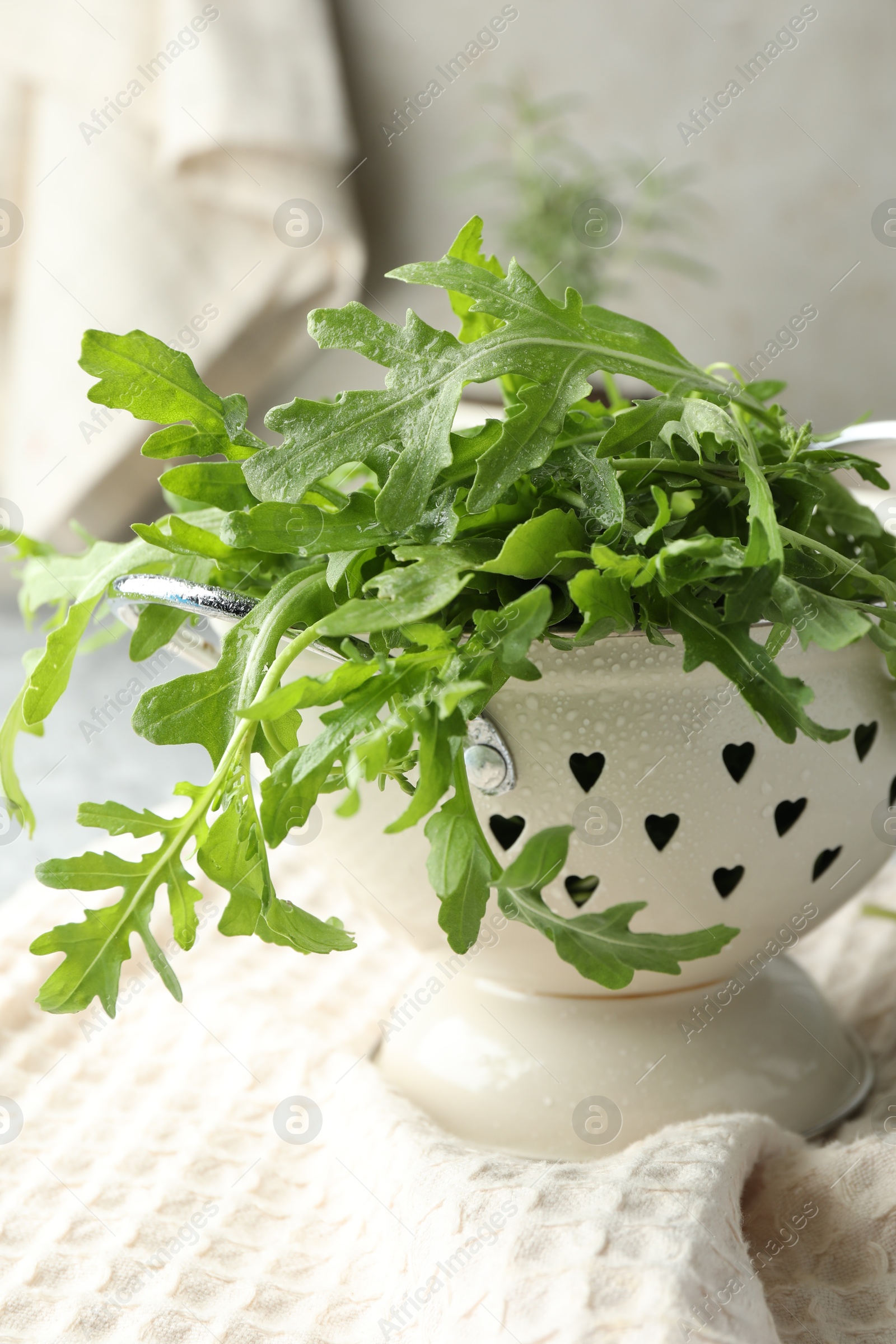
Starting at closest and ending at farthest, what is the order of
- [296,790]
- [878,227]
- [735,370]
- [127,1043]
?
Answer: [296,790] → [735,370] → [127,1043] → [878,227]

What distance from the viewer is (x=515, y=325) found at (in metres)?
0.33

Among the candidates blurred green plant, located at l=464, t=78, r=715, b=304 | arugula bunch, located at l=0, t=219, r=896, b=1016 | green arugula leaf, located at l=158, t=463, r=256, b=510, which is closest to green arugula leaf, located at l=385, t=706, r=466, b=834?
arugula bunch, located at l=0, t=219, r=896, b=1016

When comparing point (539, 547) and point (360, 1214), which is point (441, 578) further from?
point (360, 1214)

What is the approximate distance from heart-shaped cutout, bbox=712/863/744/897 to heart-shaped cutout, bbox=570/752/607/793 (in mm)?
65

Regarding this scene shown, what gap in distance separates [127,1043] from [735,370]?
0.41 m

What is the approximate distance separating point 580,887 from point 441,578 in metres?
0.15

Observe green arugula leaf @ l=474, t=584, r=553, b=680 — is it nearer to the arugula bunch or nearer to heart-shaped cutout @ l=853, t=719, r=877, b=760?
the arugula bunch

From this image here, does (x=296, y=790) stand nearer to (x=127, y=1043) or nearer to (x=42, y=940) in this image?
(x=42, y=940)

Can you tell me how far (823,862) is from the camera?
418 mm

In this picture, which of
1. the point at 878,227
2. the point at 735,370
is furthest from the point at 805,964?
the point at 878,227

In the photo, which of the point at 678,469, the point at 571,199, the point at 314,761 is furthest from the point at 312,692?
the point at 571,199

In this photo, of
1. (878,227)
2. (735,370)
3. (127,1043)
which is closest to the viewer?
(735,370)

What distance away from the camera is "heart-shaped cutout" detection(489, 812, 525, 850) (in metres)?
0.38

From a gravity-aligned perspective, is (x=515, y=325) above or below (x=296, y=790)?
above
